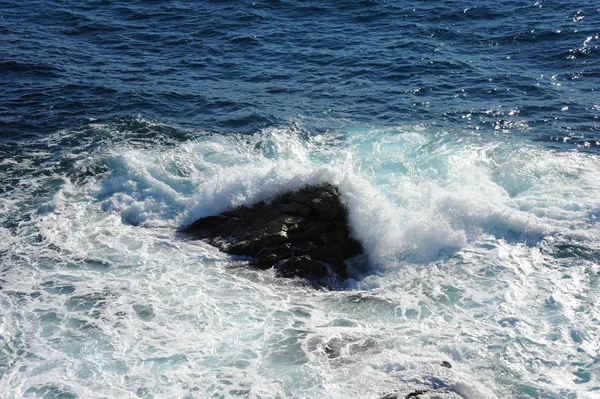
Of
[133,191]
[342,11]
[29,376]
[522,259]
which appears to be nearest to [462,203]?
[522,259]

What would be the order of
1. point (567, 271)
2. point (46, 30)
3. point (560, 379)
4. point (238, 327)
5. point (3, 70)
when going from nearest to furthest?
point (560, 379) < point (238, 327) < point (567, 271) < point (3, 70) < point (46, 30)

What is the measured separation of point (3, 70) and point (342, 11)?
12070 mm

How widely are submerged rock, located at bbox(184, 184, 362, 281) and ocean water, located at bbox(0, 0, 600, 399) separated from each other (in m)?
0.32

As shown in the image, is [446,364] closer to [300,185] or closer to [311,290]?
[311,290]

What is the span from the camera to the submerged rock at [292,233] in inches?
486

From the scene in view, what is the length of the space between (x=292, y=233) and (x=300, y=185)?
1556 millimetres

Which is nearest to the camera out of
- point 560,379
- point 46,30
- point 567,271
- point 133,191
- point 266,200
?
point 560,379

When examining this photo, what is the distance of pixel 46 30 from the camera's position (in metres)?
24.1

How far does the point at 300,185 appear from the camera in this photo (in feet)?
45.8

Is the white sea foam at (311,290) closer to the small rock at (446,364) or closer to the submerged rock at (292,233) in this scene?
the small rock at (446,364)

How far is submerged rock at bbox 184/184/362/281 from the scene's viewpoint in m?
12.4

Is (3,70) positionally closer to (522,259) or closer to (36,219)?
(36,219)

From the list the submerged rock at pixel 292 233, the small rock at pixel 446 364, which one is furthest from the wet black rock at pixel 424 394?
the submerged rock at pixel 292 233

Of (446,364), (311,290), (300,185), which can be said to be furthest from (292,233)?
(446,364)
